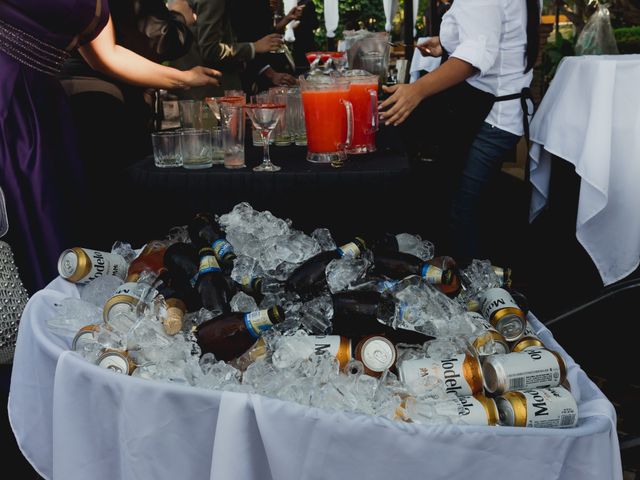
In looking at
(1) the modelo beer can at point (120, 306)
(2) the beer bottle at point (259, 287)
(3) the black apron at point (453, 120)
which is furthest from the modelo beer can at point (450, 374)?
(3) the black apron at point (453, 120)

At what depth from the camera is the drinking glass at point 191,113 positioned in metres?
1.81

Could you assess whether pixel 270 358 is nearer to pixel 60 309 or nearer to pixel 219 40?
pixel 60 309

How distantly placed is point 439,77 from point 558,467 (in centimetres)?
148

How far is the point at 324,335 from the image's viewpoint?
38.3 inches

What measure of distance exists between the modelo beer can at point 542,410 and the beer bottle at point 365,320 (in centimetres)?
23

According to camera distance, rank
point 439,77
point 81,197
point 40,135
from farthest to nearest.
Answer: point 439,77, point 81,197, point 40,135

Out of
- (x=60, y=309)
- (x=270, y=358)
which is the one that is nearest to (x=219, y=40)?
(x=60, y=309)

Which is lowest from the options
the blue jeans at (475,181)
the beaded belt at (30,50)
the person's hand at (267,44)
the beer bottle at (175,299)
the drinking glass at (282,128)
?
the blue jeans at (475,181)

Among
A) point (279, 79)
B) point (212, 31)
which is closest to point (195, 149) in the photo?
point (212, 31)

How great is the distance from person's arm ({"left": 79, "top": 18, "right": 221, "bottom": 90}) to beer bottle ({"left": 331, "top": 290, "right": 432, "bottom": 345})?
1136 millimetres

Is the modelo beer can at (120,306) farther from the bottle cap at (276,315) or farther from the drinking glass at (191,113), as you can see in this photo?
the drinking glass at (191,113)

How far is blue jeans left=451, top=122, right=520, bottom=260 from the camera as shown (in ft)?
7.47

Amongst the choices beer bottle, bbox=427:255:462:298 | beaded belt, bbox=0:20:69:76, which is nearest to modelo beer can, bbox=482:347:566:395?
beer bottle, bbox=427:255:462:298

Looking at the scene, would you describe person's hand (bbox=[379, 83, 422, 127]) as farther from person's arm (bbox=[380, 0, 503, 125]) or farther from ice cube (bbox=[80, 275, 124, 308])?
ice cube (bbox=[80, 275, 124, 308])
